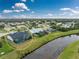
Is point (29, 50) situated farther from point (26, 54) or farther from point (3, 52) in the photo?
point (3, 52)

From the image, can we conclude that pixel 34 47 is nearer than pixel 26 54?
No

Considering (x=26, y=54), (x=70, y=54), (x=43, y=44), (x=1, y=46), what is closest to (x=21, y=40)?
(x=43, y=44)

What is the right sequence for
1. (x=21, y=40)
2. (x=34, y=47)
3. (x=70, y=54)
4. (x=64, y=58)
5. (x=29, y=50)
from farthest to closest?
(x=21, y=40) < (x=34, y=47) < (x=29, y=50) < (x=70, y=54) < (x=64, y=58)

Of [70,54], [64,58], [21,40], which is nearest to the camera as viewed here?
[64,58]

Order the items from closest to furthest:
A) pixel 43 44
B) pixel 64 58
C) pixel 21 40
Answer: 1. pixel 64 58
2. pixel 43 44
3. pixel 21 40

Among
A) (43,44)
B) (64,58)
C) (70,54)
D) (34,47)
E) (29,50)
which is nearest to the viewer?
(64,58)

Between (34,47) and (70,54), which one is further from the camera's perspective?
(34,47)

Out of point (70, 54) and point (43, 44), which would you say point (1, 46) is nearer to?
point (43, 44)

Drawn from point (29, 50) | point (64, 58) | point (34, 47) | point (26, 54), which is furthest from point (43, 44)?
point (64, 58)
